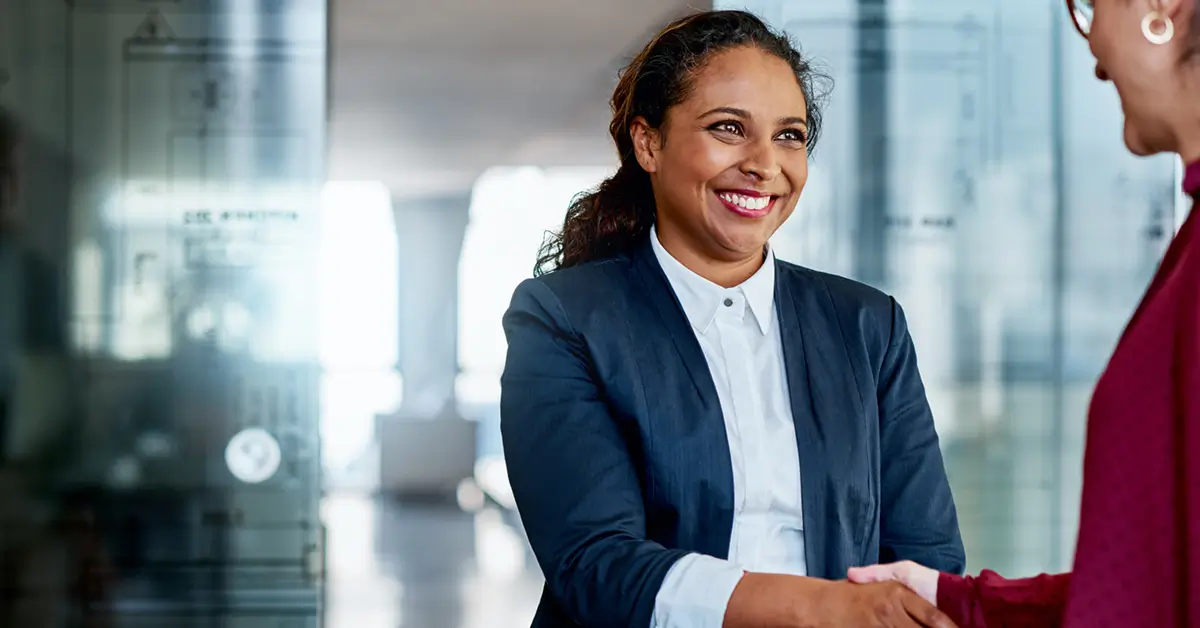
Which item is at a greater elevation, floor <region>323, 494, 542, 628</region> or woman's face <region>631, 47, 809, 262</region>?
woman's face <region>631, 47, 809, 262</region>

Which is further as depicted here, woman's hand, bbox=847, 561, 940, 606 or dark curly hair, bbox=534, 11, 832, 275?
dark curly hair, bbox=534, 11, 832, 275

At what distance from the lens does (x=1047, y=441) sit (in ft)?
14.4

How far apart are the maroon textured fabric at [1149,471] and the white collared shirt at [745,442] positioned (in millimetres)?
515

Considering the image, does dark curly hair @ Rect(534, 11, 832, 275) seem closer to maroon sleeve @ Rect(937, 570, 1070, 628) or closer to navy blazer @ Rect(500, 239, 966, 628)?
navy blazer @ Rect(500, 239, 966, 628)

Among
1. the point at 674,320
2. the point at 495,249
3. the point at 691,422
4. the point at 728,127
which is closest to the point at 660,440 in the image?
the point at 691,422

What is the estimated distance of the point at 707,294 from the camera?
1.58m

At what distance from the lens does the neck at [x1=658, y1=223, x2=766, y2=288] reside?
1.61m

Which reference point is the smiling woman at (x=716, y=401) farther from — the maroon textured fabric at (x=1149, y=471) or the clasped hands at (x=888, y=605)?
the maroon textured fabric at (x=1149, y=471)

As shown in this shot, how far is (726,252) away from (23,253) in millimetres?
3426

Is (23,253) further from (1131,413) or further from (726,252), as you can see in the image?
(1131,413)

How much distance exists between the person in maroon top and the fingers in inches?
16.7

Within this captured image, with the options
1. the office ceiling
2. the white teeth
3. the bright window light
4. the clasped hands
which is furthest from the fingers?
the bright window light

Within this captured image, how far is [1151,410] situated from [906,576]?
595mm

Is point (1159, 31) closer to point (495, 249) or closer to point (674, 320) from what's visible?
point (674, 320)
